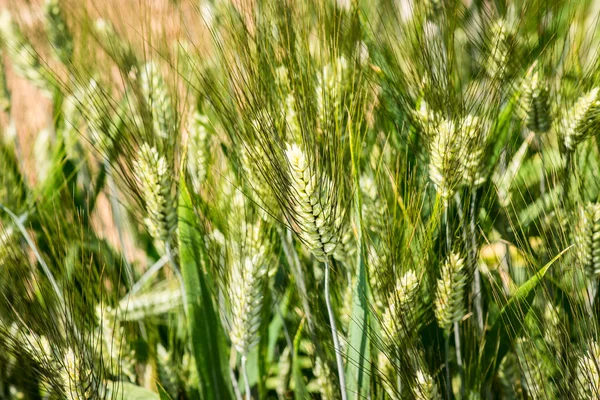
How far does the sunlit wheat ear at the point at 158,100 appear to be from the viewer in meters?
0.61

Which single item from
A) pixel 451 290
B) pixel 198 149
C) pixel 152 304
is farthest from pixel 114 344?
pixel 451 290

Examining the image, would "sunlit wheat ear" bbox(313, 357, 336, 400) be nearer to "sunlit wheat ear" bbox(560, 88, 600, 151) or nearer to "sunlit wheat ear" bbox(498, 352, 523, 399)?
"sunlit wheat ear" bbox(498, 352, 523, 399)

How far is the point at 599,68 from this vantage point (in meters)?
0.53

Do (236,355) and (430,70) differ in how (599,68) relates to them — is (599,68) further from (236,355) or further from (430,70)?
(236,355)

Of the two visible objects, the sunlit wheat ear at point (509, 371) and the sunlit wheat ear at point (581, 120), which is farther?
the sunlit wheat ear at point (509, 371)

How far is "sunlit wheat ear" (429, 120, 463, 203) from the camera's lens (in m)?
0.46

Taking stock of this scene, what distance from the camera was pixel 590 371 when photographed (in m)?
0.44

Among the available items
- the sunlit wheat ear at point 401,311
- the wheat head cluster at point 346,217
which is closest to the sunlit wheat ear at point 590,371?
the wheat head cluster at point 346,217

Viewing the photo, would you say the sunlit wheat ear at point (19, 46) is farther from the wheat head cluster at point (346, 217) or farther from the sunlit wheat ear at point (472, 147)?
the sunlit wheat ear at point (472, 147)

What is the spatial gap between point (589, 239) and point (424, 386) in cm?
18

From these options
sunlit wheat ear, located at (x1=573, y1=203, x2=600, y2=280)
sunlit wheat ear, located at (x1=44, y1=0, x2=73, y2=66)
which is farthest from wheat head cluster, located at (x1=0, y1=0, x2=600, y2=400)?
sunlit wheat ear, located at (x1=44, y1=0, x2=73, y2=66)

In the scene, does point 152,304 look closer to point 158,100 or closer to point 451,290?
point 158,100

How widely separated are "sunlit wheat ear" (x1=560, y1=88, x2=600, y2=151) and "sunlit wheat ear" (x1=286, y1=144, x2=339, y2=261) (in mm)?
226

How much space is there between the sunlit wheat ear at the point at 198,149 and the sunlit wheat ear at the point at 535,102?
0.32 m
